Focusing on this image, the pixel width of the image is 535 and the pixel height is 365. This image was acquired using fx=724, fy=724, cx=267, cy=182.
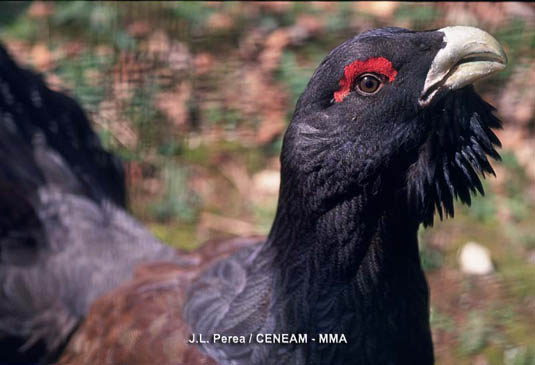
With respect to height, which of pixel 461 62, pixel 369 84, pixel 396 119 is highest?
pixel 461 62

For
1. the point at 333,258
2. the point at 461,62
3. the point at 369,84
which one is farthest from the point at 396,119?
the point at 333,258

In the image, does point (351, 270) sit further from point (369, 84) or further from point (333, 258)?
point (369, 84)

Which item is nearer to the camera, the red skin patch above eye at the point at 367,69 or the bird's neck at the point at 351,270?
the red skin patch above eye at the point at 367,69

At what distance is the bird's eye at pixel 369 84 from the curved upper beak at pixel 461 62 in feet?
0.48

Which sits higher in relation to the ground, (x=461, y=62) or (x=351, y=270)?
(x=461, y=62)

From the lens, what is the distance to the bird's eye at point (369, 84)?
91.3 inches

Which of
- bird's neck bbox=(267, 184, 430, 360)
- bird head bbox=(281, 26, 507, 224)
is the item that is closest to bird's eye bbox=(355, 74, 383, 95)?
bird head bbox=(281, 26, 507, 224)

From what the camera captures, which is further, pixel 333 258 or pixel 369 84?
pixel 333 258

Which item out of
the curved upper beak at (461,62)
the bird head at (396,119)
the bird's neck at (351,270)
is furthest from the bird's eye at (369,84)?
the bird's neck at (351,270)

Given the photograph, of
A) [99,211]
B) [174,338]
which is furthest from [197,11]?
[174,338]

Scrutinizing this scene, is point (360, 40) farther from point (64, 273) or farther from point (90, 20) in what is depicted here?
point (90, 20)

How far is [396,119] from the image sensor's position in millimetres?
2336

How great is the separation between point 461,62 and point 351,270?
2.63 feet

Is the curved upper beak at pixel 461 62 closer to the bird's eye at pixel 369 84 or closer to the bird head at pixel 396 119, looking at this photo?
the bird head at pixel 396 119
